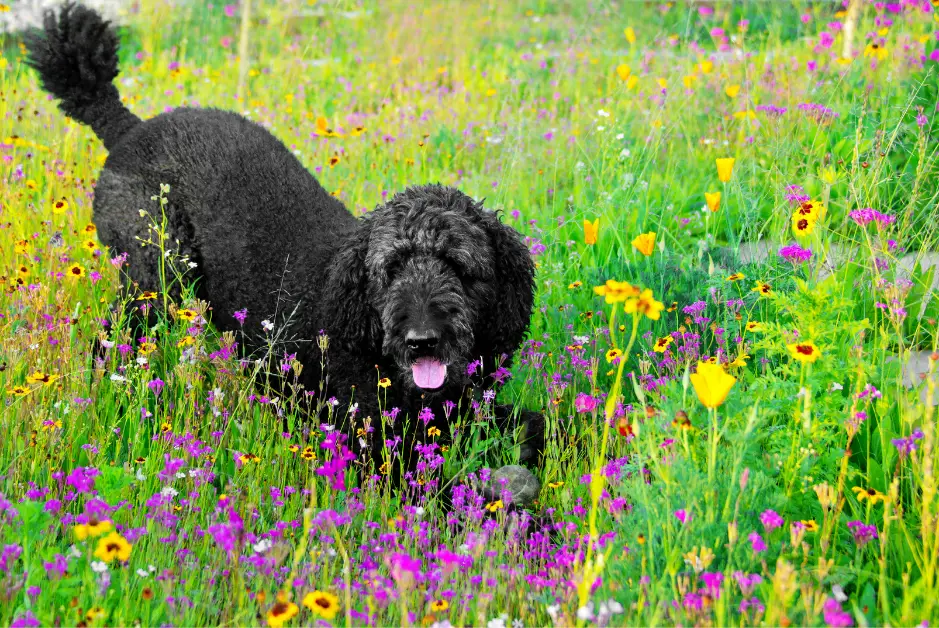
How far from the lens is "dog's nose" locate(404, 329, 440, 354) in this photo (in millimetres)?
3627

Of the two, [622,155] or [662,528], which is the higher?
[622,155]

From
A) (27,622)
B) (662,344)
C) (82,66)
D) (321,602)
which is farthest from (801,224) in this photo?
(82,66)

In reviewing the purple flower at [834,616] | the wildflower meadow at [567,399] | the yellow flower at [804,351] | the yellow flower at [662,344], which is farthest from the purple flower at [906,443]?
the yellow flower at [662,344]

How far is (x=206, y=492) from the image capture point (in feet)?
10.4

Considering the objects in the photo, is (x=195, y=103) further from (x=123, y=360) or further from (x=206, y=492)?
(x=206, y=492)

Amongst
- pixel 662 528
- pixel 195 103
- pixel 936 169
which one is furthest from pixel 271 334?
pixel 195 103

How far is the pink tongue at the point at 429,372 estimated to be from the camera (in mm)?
3754

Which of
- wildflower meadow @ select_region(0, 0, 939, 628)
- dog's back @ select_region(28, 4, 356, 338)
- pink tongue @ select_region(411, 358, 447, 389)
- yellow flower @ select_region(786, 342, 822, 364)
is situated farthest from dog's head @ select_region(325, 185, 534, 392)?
yellow flower @ select_region(786, 342, 822, 364)

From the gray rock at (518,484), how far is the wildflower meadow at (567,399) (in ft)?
0.20

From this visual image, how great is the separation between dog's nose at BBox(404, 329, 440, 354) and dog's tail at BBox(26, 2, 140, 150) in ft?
8.51

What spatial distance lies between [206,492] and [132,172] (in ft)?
7.86

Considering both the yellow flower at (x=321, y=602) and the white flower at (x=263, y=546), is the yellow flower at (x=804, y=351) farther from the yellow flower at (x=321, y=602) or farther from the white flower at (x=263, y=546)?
the white flower at (x=263, y=546)

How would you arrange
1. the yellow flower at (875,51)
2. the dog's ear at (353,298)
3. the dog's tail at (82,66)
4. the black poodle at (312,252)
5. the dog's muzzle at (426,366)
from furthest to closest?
the yellow flower at (875,51) < the dog's tail at (82,66) < the dog's ear at (353,298) < the black poodle at (312,252) < the dog's muzzle at (426,366)

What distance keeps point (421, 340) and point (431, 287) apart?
31 cm
